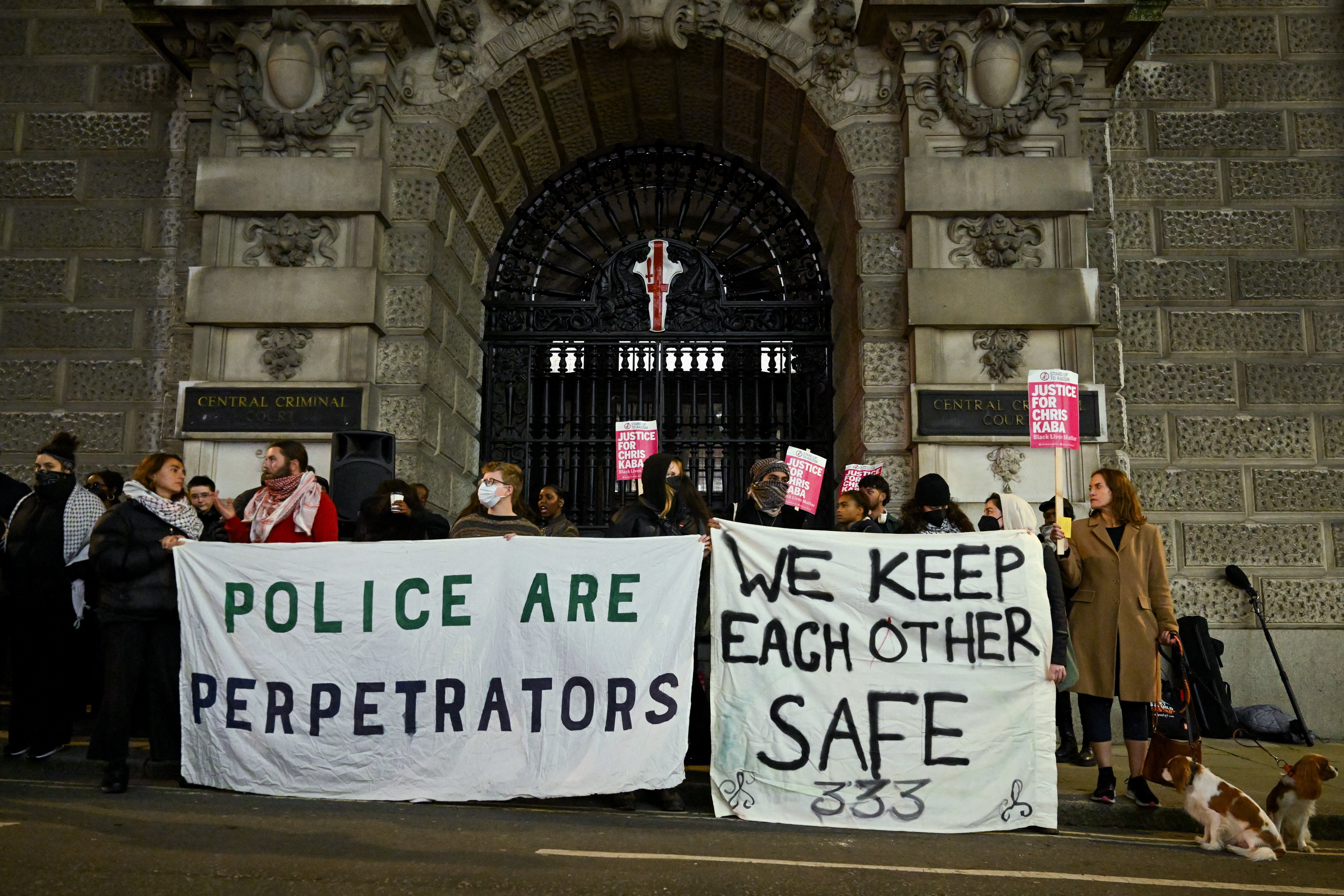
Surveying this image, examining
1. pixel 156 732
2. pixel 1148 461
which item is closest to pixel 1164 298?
pixel 1148 461

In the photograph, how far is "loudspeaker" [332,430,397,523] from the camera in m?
8.95

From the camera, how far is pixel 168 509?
22.0ft

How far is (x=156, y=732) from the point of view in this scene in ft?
22.0

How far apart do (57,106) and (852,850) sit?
10.5 meters

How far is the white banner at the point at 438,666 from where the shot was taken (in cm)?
627

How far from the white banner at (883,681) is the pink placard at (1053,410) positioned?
2.86 ft

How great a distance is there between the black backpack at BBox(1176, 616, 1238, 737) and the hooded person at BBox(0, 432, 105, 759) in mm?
7846

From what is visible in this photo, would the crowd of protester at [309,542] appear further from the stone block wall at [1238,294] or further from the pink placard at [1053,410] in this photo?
the stone block wall at [1238,294]

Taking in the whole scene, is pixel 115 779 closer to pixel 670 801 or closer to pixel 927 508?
pixel 670 801

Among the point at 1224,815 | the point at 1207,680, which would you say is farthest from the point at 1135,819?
the point at 1207,680

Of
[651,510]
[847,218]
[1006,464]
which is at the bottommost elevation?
[651,510]

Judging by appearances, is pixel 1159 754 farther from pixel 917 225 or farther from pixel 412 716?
pixel 917 225

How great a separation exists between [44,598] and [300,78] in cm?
519

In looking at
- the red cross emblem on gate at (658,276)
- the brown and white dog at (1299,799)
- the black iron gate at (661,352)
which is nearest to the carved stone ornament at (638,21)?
the black iron gate at (661,352)
